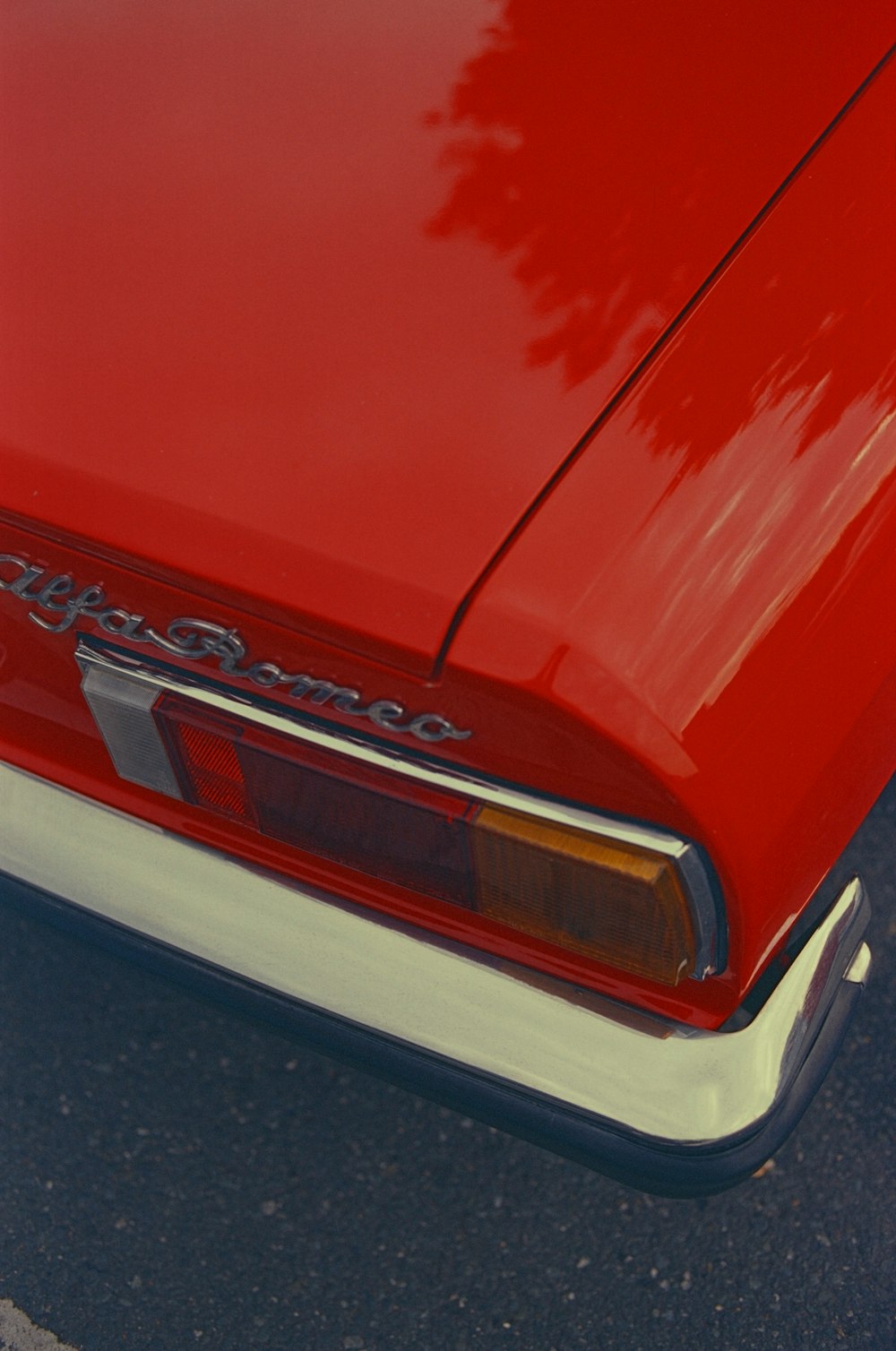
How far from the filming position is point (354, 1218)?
6.17ft

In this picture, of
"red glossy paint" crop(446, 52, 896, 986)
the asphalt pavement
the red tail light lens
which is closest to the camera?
"red glossy paint" crop(446, 52, 896, 986)

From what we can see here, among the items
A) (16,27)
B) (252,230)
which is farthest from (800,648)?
(16,27)

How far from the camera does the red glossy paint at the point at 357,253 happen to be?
3.92 ft

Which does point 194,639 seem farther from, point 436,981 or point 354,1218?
point 354,1218

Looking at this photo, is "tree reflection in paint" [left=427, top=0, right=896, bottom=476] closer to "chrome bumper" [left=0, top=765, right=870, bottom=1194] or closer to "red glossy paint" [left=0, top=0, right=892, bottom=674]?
"red glossy paint" [left=0, top=0, right=892, bottom=674]

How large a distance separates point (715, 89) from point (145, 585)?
889mm

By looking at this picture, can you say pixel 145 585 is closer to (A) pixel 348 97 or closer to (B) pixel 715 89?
(A) pixel 348 97

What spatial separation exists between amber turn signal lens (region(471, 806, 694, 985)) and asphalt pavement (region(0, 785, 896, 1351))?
0.66 m

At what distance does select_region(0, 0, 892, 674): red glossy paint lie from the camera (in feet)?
3.92

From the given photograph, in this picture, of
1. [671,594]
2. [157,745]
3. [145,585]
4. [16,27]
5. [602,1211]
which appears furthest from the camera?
[602,1211]

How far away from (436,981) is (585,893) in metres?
0.25

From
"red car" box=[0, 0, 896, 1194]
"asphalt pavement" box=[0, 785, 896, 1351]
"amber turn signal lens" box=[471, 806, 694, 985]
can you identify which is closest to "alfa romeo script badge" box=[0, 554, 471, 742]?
"red car" box=[0, 0, 896, 1194]

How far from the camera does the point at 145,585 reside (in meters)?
1.24

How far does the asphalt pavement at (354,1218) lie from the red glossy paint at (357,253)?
827mm
